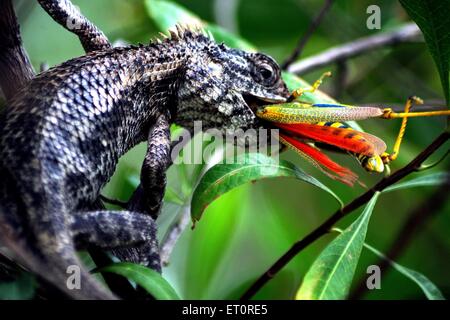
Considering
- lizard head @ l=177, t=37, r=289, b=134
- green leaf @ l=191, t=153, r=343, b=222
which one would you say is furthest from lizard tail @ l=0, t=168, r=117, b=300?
lizard head @ l=177, t=37, r=289, b=134

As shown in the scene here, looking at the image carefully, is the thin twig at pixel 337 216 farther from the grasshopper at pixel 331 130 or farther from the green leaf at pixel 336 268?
the grasshopper at pixel 331 130

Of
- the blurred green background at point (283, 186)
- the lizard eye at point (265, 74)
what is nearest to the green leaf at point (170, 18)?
the blurred green background at point (283, 186)

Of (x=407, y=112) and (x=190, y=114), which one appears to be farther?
(x=190, y=114)

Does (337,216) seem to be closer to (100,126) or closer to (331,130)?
(331,130)

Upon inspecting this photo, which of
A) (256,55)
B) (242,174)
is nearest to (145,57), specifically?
(256,55)

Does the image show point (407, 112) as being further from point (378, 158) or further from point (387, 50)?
point (387, 50)

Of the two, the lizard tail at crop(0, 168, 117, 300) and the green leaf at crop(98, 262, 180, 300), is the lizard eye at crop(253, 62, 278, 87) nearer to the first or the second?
the green leaf at crop(98, 262, 180, 300)
